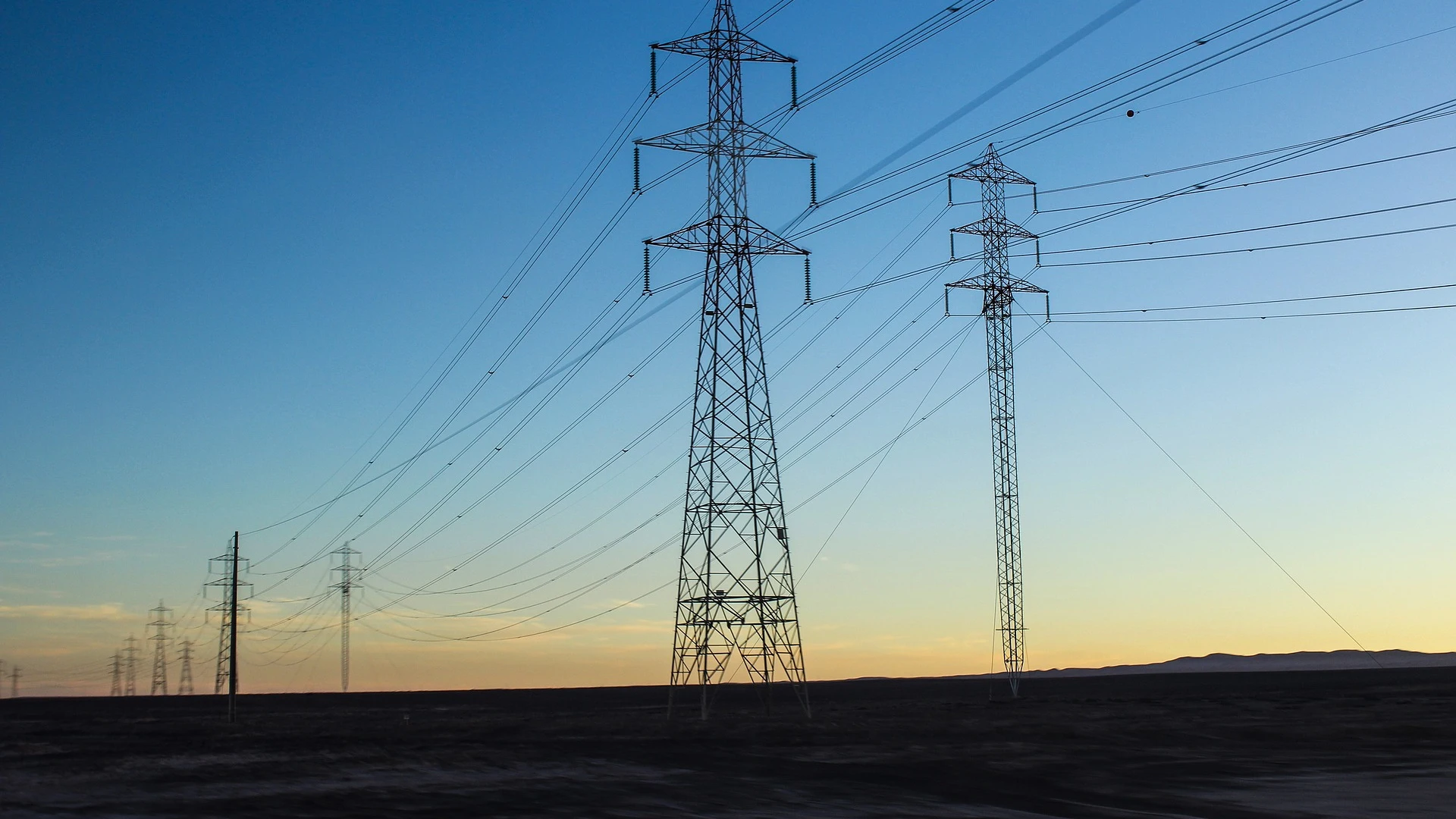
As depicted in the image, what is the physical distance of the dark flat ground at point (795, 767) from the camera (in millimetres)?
27312

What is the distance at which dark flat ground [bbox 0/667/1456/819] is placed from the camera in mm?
27312

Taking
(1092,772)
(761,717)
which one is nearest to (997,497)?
(761,717)

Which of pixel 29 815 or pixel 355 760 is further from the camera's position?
pixel 355 760

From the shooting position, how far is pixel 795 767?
36.4 m

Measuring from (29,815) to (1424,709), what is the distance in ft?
191

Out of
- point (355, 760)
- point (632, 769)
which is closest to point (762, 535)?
point (632, 769)

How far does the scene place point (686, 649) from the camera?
4794cm

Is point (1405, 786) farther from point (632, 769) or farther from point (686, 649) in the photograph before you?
point (686, 649)

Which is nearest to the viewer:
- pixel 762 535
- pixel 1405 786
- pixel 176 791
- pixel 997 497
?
pixel 1405 786

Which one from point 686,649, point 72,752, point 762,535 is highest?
point 762,535

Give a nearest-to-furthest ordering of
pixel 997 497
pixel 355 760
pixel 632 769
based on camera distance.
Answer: pixel 632 769 → pixel 355 760 → pixel 997 497

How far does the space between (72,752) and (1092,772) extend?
4017 centimetres

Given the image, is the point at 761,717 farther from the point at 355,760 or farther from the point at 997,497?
the point at 355,760

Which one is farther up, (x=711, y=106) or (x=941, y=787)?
(x=711, y=106)
